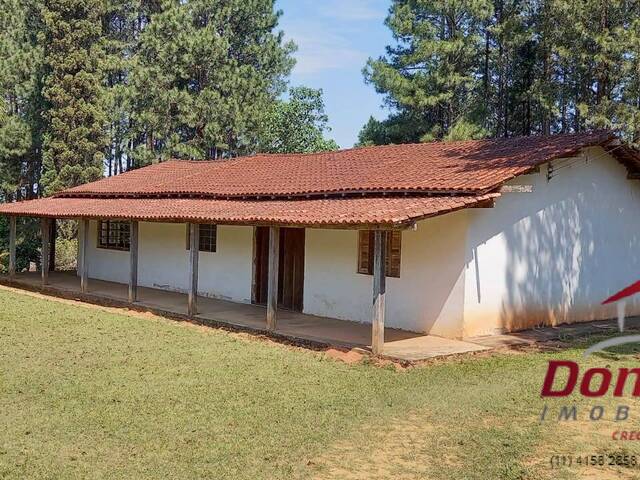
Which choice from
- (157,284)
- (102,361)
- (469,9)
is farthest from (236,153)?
(102,361)

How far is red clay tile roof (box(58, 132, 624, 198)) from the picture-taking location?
11.7 meters

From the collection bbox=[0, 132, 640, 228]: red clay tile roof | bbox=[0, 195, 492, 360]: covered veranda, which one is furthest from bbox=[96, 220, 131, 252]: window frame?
bbox=[0, 195, 492, 360]: covered veranda

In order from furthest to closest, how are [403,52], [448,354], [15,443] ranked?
[403,52], [448,354], [15,443]

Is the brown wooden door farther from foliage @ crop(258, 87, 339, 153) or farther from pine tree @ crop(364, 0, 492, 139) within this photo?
foliage @ crop(258, 87, 339, 153)

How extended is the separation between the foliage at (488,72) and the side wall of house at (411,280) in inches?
493

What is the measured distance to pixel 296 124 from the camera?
3097cm

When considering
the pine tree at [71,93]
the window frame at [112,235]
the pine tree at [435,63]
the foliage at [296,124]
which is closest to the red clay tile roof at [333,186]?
the window frame at [112,235]

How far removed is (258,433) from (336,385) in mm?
2013

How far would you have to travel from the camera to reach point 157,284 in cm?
1722

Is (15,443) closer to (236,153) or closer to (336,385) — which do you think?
(336,385)

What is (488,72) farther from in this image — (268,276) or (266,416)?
(266,416)

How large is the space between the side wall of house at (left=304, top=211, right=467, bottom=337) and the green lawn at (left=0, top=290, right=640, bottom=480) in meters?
1.59

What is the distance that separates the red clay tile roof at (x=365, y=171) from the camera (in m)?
11.7
